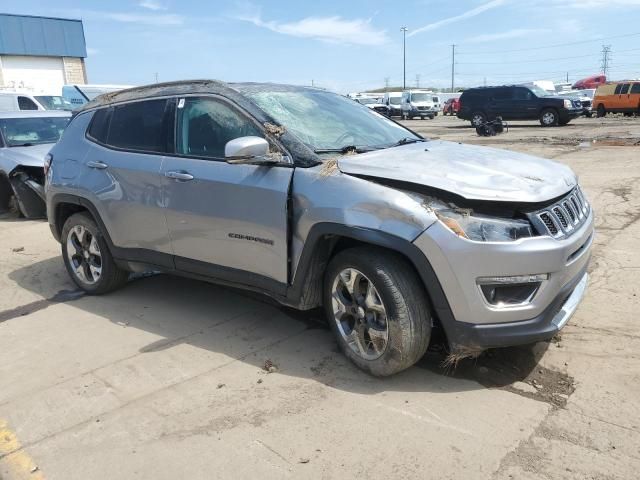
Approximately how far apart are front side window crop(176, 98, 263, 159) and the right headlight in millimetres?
1442

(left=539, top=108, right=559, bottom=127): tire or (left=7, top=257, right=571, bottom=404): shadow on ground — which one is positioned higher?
(left=539, top=108, right=559, bottom=127): tire

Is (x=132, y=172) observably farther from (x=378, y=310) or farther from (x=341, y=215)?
(x=378, y=310)

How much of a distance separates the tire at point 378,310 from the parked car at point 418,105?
3818cm

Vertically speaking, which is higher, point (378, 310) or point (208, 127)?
point (208, 127)

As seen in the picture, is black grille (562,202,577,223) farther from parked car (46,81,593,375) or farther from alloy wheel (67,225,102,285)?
alloy wheel (67,225,102,285)

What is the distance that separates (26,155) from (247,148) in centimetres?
645

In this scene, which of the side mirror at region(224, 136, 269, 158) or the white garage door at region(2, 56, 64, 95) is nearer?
the side mirror at region(224, 136, 269, 158)

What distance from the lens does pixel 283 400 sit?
3.31 m

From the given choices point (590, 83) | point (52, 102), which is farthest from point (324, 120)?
point (590, 83)

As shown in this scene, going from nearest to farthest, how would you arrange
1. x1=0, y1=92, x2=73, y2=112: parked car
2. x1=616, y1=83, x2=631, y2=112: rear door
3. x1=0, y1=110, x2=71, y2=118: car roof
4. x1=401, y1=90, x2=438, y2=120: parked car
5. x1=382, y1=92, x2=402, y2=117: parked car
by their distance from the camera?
x1=0, y1=110, x2=71, y2=118: car roof < x1=0, y1=92, x2=73, y2=112: parked car < x1=616, y1=83, x2=631, y2=112: rear door < x1=401, y1=90, x2=438, y2=120: parked car < x1=382, y1=92, x2=402, y2=117: parked car

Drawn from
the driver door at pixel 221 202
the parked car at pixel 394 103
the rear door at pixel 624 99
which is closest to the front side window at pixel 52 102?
the driver door at pixel 221 202

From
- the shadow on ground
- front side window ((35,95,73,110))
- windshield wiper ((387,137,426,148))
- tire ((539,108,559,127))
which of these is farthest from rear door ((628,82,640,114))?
the shadow on ground

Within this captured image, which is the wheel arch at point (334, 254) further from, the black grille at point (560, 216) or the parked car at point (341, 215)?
the black grille at point (560, 216)

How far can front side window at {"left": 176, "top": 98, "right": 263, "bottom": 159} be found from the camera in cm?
392
